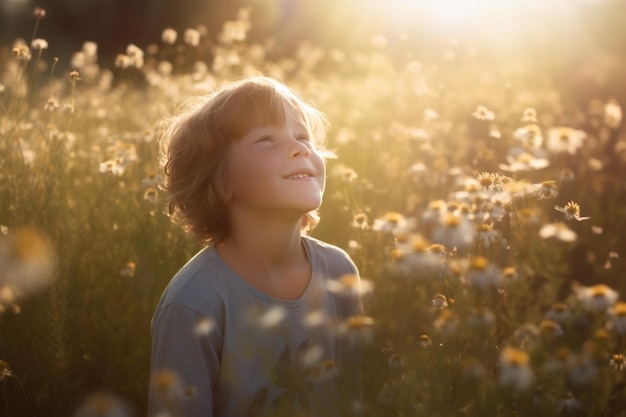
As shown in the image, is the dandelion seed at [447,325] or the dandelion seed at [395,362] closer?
the dandelion seed at [447,325]

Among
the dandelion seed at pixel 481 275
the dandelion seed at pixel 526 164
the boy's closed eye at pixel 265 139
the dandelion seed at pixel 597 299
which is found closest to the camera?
the dandelion seed at pixel 481 275

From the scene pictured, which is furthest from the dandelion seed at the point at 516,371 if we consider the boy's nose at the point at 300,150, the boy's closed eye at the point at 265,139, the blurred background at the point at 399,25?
the blurred background at the point at 399,25

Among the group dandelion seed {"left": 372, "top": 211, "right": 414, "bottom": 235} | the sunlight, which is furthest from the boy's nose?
the sunlight

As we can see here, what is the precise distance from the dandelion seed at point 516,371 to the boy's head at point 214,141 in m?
1.04

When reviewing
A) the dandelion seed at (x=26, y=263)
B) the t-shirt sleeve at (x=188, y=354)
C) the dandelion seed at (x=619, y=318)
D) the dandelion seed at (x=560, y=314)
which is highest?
the dandelion seed at (x=619, y=318)

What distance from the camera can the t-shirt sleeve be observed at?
1981mm

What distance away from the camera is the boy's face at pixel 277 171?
2.09 meters

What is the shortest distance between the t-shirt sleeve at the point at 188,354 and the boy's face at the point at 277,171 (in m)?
0.37

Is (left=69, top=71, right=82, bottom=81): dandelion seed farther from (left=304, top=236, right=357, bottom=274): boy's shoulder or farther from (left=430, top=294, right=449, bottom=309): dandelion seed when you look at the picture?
(left=430, top=294, right=449, bottom=309): dandelion seed

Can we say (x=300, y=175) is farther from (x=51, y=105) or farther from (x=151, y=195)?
(x=51, y=105)

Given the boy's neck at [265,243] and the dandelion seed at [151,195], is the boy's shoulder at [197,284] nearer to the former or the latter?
the boy's neck at [265,243]

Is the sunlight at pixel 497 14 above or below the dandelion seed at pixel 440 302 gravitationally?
above

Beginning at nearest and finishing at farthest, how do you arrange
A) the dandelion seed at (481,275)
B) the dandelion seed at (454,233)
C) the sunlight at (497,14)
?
the dandelion seed at (481,275) → the dandelion seed at (454,233) → the sunlight at (497,14)

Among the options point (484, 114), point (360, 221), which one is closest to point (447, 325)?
point (360, 221)
